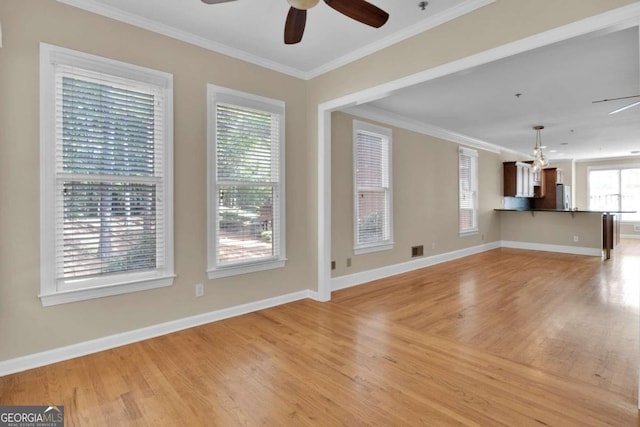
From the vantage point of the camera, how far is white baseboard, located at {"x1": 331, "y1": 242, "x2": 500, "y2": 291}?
479cm

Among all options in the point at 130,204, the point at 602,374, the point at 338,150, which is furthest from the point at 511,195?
the point at 130,204

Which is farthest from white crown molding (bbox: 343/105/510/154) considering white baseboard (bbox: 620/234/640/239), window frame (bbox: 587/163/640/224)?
white baseboard (bbox: 620/234/640/239)

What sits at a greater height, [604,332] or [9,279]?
[9,279]

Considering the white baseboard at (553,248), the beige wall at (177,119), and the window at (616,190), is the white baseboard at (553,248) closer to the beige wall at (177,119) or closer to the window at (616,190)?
the window at (616,190)

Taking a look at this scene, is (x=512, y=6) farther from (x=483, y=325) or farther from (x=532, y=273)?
(x=532, y=273)

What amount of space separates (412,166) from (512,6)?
356 cm

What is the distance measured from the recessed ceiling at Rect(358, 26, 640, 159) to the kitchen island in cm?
179

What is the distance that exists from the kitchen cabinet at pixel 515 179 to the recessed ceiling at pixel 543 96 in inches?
47.3

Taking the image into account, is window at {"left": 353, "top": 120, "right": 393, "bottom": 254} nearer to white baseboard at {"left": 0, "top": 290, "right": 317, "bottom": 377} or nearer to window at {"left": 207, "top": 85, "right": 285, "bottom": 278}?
window at {"left": 207, "top": 85, "right": 285, "bottom": 278}

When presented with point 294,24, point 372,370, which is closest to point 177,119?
point 294,24

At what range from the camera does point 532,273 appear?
571cm

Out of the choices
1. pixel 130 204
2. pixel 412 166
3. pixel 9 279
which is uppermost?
pixel 412 166

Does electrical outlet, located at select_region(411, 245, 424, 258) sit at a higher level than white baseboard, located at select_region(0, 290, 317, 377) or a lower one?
higher

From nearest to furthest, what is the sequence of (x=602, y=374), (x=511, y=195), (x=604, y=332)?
(x=602, y=374), (x=604, y=332), (x=511, y=195)
